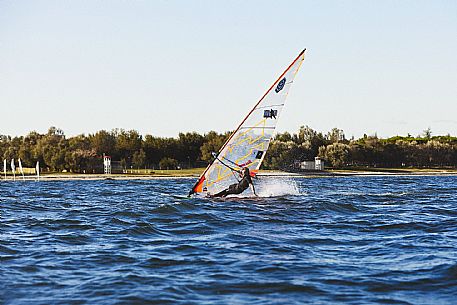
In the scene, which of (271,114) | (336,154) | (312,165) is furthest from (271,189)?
(336,154)

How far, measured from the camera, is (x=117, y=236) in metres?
19.4

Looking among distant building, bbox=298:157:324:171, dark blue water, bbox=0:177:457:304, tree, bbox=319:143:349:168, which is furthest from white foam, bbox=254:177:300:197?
tree, bbox=319:143:349:168

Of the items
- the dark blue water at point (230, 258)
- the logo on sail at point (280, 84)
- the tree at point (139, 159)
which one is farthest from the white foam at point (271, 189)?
the tree at point (139, 159)

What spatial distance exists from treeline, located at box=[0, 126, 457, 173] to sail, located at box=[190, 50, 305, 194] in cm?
9958

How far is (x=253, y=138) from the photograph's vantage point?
30.8m

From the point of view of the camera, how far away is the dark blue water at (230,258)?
11.8 m

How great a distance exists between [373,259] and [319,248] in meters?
2.01

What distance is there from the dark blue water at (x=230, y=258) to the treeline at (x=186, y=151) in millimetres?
108234

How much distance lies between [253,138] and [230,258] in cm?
1603

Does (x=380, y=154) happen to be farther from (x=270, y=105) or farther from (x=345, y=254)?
(x=345, y=254)

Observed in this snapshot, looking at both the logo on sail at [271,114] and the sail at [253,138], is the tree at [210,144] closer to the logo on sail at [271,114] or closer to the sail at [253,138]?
the sail at [253,138]

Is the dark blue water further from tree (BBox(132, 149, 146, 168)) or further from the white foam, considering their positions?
tree (BBox(132, 149, 146, 168))

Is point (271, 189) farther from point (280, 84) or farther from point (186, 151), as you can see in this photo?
point (186, 151)

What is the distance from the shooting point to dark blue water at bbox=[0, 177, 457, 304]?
11828mm
